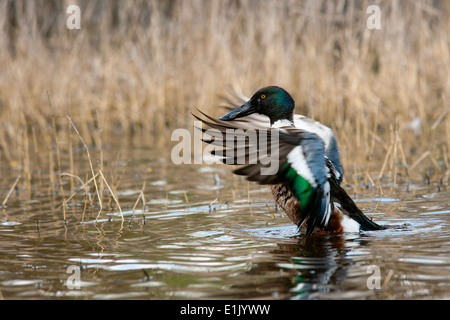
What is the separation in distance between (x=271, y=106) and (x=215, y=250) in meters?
1.49

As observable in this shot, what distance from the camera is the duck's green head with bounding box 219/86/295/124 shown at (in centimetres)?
538

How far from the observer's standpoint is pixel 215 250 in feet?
14.4

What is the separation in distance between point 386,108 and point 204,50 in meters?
2.84

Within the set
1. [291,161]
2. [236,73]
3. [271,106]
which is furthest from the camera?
[236,73]

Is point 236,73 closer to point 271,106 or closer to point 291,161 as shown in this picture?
point 271,106

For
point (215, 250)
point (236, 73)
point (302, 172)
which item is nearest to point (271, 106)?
point (302, 172)

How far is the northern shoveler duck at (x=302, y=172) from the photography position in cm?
430

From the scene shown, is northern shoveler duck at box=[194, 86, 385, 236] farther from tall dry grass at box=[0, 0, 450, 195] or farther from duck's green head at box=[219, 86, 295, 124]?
tall dry grass at box=[0, 0, 450, 195]

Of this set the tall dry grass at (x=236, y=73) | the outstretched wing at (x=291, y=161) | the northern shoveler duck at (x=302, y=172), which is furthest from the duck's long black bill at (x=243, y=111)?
the tall dry grass at (x=236, y=73)

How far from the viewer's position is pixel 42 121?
9922 millimetres

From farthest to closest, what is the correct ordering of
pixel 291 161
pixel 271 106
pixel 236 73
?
pixel 236 73 → pixel 271 106 → pixel 291 161

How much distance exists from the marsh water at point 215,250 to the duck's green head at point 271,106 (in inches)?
29.4

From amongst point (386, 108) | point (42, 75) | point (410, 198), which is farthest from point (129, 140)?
point (410, 198)

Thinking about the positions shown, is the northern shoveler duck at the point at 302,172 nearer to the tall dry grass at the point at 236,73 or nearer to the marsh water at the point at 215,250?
the marsh water at the point at 215,250
